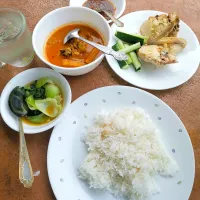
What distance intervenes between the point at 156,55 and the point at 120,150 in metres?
0.47

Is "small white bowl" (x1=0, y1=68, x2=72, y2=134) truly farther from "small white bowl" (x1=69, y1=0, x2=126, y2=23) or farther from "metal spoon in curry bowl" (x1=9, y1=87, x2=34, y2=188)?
"small white bowl" (x1=69, y1=0, x2=126, y2=23)

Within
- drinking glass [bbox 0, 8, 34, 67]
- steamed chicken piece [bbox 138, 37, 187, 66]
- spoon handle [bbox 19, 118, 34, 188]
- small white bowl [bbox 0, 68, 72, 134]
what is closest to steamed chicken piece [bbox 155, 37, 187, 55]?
steamed chicken piece [bbox 138, 37, 187, 66]

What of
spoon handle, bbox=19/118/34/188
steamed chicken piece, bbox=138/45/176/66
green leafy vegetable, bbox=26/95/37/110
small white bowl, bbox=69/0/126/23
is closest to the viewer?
spoon handle, bbox=19/118/34/188

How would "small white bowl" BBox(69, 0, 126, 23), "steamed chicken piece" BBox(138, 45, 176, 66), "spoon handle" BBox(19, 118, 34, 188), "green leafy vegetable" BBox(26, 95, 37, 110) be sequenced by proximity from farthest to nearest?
1. "small white bowl" BBox(69, 0, 126, 23)
2. "steamed chicken piece" BBox(138, 45, 176, 66)
3. "green leafy vegetable" BBox(26, 95, 37, 110)
4. "spoon handle" BBox(19, 118, 34, 188)

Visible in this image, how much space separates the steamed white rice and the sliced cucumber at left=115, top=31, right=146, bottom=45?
0.39 m

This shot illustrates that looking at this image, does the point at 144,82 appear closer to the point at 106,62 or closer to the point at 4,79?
the point at 106,62

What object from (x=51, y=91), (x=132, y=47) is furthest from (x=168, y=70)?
(x=51, y=91)

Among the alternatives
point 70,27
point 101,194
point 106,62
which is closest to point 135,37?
point 106,62

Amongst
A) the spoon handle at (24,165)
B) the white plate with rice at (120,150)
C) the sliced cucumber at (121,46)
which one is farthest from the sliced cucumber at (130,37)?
the spoon handle at (24,165)

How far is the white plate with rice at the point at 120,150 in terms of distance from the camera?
117 centimetres

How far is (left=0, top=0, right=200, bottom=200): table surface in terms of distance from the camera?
1.22 meters

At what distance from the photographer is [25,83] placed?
134cm

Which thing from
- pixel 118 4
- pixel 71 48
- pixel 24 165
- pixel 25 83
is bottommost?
pixel 24 165

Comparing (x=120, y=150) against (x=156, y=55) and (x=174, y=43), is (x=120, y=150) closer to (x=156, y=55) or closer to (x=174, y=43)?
(x=156, y=55)
